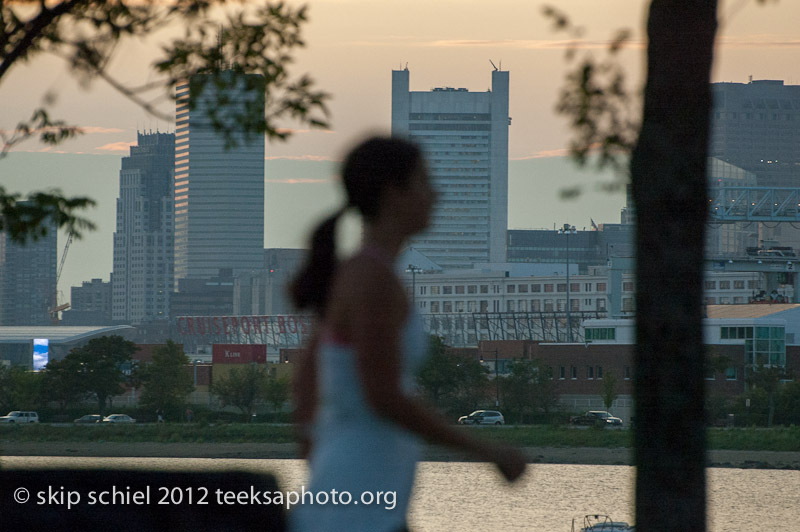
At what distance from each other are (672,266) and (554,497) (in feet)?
120

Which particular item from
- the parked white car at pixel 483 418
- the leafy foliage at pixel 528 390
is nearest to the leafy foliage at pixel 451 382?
the leafy foliage at pixel 528 390

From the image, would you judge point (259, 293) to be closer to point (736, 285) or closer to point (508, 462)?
point (736, 285)

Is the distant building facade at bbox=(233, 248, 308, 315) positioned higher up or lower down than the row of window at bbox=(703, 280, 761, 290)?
lower down

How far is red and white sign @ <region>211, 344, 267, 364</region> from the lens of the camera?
223ft

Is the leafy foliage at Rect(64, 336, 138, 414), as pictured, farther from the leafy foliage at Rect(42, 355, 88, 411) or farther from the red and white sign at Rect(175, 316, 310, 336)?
the red and white sign at Rect(175, 316, 310, 336)

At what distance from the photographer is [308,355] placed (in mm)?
2752

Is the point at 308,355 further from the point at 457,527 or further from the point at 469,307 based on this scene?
the point at 469,307

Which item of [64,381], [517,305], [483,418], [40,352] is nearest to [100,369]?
[64,381]

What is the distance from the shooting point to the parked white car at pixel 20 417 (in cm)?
5659

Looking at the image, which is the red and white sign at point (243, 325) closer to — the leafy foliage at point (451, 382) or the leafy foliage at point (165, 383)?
the leafy foliage at point (165, 383)

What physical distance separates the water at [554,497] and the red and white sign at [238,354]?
22.0 m

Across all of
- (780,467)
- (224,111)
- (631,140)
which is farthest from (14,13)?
(780,467)

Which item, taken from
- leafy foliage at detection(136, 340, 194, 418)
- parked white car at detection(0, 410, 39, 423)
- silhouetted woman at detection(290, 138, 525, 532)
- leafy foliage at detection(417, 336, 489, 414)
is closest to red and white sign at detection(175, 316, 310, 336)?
leafy foliage at detection(136, 340, 194, 418)

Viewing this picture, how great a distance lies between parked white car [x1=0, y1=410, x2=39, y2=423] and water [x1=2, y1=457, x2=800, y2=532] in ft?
36.5
